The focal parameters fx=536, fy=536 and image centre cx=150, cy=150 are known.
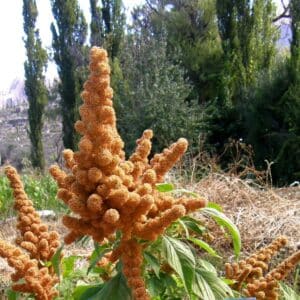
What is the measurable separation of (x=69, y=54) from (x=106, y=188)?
1949cm

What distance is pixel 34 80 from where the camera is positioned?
22609 millimetres

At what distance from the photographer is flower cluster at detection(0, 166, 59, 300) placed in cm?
152

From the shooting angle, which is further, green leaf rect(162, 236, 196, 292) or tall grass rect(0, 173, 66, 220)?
tall grass rect(0, 173, 66, 220)

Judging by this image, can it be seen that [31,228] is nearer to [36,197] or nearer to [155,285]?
[155,285]

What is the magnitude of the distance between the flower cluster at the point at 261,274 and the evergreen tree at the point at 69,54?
56.8 feet

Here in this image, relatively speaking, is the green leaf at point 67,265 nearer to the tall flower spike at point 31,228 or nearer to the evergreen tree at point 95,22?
the tall flower spike at point 31,228

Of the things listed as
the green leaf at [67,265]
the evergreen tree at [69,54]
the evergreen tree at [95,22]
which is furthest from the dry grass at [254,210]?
the evergreen tree at [95,22]

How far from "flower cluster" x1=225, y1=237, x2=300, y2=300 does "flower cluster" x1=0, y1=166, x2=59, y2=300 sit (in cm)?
56

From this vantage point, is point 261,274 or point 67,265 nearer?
point 261,274

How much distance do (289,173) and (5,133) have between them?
101 ft

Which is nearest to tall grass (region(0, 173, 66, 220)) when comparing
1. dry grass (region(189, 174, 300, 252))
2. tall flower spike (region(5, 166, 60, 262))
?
dry grass (region(189, 174, 300, 252))

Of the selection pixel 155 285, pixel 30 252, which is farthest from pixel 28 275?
pixel 155 285

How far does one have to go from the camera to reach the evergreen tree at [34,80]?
21.8 m

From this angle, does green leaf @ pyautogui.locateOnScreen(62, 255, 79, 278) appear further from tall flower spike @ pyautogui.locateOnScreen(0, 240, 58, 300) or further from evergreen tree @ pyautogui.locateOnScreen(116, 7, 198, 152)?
evergreen tree @ pyautogui.locateOnScreen(116, 7, 198, 152)
